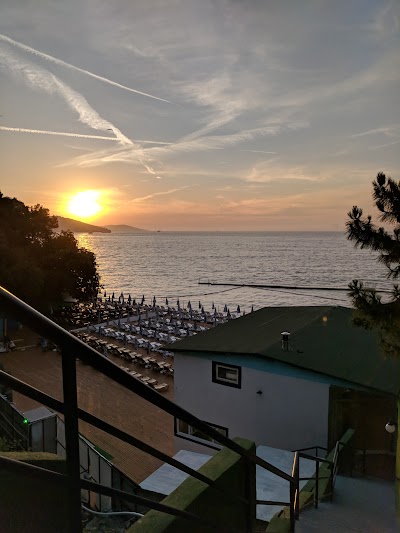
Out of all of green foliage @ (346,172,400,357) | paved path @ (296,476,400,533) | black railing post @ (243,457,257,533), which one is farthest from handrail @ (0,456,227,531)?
green foliage @ (346,172,400,357)

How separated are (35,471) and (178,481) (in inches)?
428

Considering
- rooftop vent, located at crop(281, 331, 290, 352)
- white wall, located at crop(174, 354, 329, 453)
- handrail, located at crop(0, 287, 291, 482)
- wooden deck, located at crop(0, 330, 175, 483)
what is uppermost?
handrail, located at crop(0, 287, 291, 482)

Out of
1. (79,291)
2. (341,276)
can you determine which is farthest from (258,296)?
(79,291)

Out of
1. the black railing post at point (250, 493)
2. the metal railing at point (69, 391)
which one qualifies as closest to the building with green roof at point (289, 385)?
the black railing post at point (250, 493)

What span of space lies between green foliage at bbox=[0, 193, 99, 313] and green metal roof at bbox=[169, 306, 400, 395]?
25054mm

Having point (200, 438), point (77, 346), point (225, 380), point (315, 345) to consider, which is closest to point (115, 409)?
point (200, 438)

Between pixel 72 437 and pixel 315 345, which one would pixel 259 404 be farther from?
pixel 72 437

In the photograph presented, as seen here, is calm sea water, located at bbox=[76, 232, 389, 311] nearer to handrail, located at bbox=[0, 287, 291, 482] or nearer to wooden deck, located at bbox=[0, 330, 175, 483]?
wooden deck, located at bbox=[0, 330, 175, 483]

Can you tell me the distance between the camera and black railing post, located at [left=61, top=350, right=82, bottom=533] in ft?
4.25

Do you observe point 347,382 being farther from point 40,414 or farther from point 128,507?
point 40,414

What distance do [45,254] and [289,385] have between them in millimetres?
35409

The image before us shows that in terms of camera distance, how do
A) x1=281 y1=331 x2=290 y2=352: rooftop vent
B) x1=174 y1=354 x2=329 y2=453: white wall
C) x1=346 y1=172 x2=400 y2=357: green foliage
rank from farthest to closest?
x1=281 y1=331 x2=290 y2=352: rooftop vent, x1=174 y1=354 x2=329 y2=453: white wall, x1=346 y1=172 x2=400 y2=357: green foliage

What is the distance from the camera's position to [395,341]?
9.28 meters

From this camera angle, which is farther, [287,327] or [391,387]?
[287,327]
